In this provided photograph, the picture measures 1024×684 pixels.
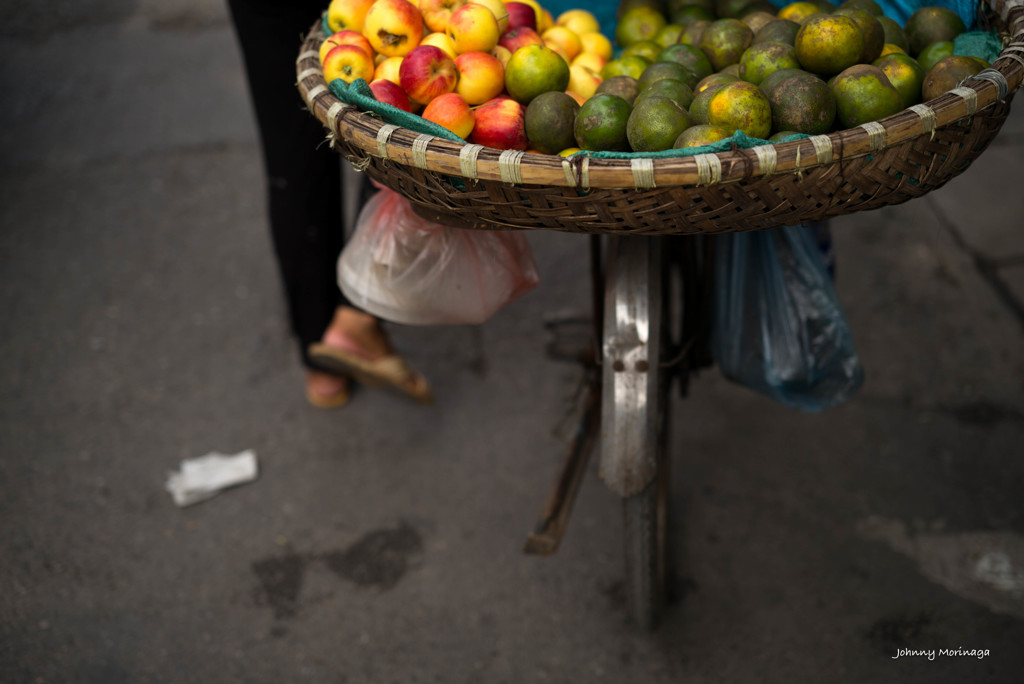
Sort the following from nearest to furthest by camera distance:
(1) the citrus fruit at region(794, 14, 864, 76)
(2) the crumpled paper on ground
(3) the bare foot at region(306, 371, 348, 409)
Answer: (1) the citrus fruit at region(794, 14, 864, 76)
(2) the crumpled paper on ground
(3) the bare foot at region(306, 371, 348, 409)

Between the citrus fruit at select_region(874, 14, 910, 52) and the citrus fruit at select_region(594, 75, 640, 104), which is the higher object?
the citrus fruit at select_region(874, 14, 910, 52)

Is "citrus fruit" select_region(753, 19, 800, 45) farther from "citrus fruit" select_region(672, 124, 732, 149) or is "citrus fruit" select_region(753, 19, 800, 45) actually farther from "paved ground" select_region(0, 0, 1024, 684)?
"paved ground" select_region(0, 0, 1024, 684)

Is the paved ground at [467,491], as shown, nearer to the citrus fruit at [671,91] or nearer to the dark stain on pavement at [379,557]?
the dark stain on pavement at [379,557]

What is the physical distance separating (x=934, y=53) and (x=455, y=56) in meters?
0.89

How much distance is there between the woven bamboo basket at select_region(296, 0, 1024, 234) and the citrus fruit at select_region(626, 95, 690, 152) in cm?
18

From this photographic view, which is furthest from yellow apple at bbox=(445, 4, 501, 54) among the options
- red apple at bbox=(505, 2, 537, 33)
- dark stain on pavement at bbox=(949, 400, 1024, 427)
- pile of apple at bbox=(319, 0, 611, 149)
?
dark stain on pavement at bbox=(949, 400, 1024, 427)

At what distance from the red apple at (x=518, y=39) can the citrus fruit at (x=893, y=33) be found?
0.65 meters

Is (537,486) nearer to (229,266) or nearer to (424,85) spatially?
(424,85)

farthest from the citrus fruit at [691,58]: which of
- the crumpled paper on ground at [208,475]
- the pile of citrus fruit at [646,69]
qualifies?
the crumpled paper on ground at [208,475]

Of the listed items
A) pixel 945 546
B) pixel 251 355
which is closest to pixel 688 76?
pixel 945 546

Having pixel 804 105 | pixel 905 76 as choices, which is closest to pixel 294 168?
pixel 804 105

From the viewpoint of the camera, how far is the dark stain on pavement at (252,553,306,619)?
199 centimetres

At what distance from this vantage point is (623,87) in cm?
144

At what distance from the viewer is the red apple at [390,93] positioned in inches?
55.5
